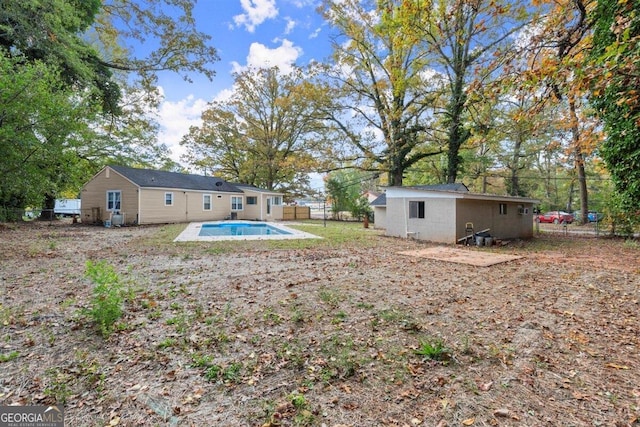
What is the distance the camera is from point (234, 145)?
2970 cm

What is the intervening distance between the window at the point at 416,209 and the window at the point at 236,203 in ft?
51.6

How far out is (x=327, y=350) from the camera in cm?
301

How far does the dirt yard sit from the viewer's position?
2.19 meters

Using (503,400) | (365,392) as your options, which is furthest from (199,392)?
(503,400)

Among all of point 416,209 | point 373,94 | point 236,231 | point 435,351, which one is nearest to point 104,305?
point 435,351

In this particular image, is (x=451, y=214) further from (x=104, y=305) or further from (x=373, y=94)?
(x=373, y=94)

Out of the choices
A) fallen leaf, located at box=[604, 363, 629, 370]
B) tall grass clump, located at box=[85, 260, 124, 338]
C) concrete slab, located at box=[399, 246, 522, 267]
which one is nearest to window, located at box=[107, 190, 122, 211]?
concrete slab, located at box=[399, 246, 522, 267]

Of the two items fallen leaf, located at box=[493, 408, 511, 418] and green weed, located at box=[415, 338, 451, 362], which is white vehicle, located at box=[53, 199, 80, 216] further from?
fallen leaf, located at box=[493, 408, 511, 418]

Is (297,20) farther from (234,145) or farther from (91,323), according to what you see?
(234,145)

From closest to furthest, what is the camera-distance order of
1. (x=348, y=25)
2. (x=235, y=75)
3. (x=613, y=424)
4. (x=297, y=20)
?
1. (x=613, y=424)
2. (x=297, y=20)
3. (x=348, y=25)
4. (x=235, y=75)

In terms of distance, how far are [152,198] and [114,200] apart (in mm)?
2416

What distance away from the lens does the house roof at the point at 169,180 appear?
18.5 meters

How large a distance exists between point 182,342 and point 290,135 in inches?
1107

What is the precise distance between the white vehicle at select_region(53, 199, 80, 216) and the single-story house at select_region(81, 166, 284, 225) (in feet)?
40.0
